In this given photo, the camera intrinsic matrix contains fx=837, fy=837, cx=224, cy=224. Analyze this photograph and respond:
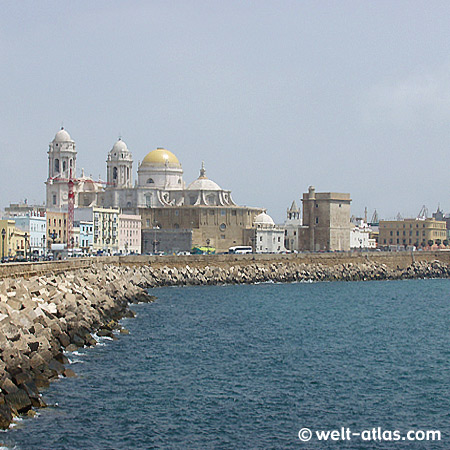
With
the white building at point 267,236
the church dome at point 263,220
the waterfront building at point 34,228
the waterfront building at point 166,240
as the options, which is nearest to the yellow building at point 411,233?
the church dome at point 263,220

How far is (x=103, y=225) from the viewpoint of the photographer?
302 ft

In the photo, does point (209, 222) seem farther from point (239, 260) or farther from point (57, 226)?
point (239, 260)

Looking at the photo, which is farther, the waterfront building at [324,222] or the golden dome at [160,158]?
the golden dome at [160,158]

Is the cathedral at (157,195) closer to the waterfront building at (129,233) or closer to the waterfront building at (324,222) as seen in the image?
the waterfront building at (129,233)

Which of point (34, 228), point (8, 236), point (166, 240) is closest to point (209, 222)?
point (166, 240)

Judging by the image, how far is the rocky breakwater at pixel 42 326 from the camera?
20828mm

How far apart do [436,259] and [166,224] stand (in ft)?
104

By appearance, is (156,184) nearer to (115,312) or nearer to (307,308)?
(307,308)

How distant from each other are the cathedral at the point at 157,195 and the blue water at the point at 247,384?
54.3 metres

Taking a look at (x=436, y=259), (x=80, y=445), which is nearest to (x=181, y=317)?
(x=80, y=445)

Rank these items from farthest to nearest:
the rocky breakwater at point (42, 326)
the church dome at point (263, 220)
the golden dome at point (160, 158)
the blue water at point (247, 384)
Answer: the golden dome at point (160, 158) < the church dome at point (263, 220) < the rocky breakwater at point (42, 326) < the blue water at point (247, 384)

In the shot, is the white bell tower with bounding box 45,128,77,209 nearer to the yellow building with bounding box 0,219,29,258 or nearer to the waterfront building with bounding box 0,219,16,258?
the yellow building with bounding box 0,219,29,258

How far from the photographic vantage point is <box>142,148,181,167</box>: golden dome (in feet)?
343

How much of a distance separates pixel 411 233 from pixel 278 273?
59909 mm
